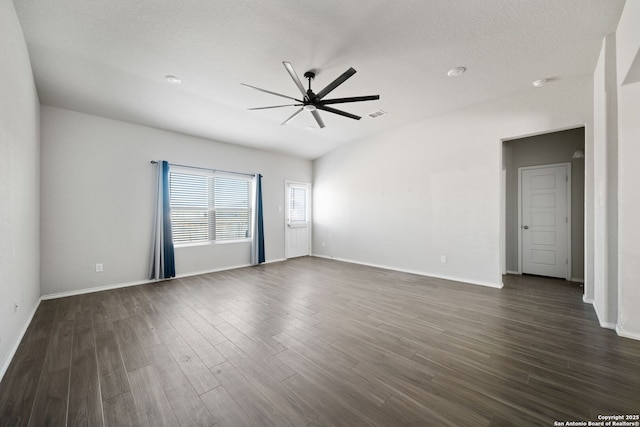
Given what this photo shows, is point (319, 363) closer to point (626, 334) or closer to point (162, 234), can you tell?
point (626, 334)

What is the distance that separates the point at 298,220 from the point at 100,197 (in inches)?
168

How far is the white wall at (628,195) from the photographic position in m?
2.31

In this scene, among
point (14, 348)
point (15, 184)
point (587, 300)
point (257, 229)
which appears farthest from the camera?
point (257, 229)

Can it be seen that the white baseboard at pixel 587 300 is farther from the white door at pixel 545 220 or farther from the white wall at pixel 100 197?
the white wall at pixel 100 197

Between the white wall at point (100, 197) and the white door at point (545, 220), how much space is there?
6578 millimetres

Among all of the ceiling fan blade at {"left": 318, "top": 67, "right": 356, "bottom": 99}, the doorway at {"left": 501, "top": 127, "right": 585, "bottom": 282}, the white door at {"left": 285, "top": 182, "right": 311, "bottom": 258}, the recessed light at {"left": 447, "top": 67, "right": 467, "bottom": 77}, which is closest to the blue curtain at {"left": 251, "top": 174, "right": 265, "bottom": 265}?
the white door at {"left": 285, "top": 182, "right": 311, "bottom": 258}

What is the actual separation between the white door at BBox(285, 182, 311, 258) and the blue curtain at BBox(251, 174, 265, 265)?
898 mm

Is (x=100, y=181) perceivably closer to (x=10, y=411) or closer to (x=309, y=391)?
(x=10, y=411)

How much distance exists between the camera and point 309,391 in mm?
1688

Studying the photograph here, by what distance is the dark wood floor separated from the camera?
1509mm

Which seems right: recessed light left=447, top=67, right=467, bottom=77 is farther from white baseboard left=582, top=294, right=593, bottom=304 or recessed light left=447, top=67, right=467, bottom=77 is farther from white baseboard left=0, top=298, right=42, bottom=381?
white baseboard left=0, top=298, right=42, bottom=381

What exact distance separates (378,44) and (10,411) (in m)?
4.09

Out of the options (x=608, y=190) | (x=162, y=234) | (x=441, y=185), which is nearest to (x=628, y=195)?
(x=608, y=190)

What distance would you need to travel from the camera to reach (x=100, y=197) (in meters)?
3.98
